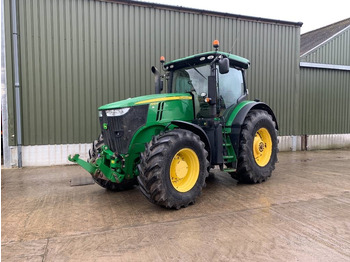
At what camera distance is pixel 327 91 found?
37.4ft

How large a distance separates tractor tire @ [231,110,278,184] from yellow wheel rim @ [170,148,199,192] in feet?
4.14

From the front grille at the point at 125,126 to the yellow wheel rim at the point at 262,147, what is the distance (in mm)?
2585

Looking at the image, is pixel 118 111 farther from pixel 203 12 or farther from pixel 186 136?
pixel 203 12

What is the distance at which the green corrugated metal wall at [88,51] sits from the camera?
25.6 ft

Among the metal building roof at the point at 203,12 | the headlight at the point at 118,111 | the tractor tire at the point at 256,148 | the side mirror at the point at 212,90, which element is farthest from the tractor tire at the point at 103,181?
the metal building roof at the point at 203,12

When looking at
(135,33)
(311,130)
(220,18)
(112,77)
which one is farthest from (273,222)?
(311,130)

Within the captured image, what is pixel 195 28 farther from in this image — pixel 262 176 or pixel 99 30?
pixel 262 176

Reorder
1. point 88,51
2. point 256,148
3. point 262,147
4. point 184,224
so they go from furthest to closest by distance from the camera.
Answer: point 88,51
point 262,147
point 256,148
point 184,224

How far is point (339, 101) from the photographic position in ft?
38.3

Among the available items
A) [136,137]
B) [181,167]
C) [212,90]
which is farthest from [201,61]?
[181,167]

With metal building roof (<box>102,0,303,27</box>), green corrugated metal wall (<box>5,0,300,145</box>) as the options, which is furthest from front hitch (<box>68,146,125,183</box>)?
metal building roof (<box>102,0,303,27</box>)

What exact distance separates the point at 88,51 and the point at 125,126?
4897 millimetres

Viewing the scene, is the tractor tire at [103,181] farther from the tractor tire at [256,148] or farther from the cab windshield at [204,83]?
the tractor tire at [256,148]

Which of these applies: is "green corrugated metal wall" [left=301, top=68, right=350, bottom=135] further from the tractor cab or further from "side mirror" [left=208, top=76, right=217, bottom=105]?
"side mirror" [left=208, top=76, right=217, bottom=105]
